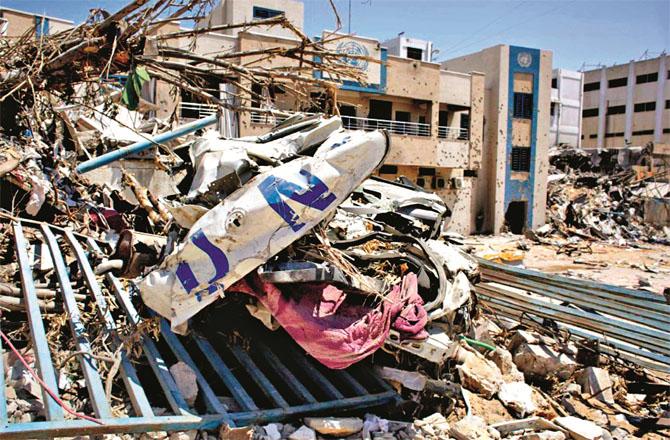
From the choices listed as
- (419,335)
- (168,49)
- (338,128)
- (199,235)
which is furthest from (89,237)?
(419,335)

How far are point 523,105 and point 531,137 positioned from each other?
1631 millimetres

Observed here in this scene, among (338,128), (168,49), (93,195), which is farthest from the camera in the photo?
(93,195)

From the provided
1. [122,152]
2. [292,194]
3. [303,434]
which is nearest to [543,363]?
[303,434]

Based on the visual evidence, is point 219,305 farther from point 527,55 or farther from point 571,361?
point 527,55

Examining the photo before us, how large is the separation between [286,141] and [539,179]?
24.7m

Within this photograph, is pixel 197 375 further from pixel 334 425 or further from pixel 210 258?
pixel 334 425

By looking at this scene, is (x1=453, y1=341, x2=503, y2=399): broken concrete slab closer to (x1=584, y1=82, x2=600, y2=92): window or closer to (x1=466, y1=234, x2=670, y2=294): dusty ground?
(x1=466, y1=234, x2=670, y2=294): dusty ground

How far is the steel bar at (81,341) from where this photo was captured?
127 inches

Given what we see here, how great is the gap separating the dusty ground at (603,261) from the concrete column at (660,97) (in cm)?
2660

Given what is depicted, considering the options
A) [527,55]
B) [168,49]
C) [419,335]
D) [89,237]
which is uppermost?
[527,55]

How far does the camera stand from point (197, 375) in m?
3.83

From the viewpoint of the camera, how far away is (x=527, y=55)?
25641 millimetres

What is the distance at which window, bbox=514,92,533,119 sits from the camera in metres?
25.8

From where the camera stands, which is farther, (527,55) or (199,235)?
(527,55)
